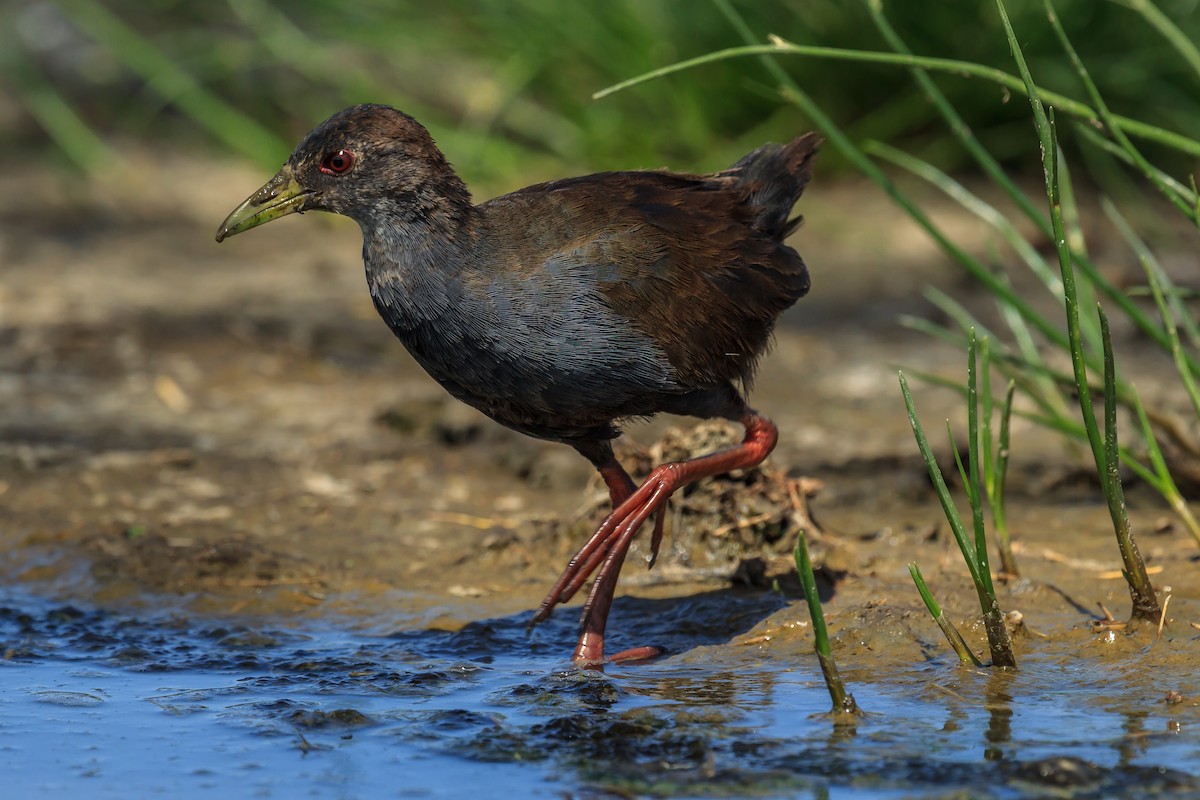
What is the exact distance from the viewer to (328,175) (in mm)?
4066

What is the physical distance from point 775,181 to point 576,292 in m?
0.96

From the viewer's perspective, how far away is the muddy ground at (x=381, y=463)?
4.51 metres

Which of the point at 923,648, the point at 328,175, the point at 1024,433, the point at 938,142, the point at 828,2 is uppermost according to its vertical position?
the point at 828,2

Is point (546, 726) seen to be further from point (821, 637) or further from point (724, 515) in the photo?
point (724, 515)

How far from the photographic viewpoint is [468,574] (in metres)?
4.76

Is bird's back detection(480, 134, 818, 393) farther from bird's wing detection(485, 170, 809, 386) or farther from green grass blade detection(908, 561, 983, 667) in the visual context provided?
green grass blade detection(908, 561, 983, 667)

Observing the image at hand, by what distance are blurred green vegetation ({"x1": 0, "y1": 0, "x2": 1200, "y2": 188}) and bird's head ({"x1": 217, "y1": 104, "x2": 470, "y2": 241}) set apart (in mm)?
2993

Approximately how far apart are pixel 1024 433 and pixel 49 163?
18.3ft

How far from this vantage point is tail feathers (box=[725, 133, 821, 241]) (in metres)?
4.44

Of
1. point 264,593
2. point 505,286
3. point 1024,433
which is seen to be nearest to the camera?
point 505,286

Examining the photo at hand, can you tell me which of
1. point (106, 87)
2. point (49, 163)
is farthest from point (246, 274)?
point (106, 87)

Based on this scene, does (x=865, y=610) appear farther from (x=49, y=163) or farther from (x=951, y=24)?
(x=49, y=163)

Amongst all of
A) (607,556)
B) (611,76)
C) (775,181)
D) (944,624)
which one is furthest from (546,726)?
(611,76)

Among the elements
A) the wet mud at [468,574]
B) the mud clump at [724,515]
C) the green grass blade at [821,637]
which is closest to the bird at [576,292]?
the mud clump at [724,515]
